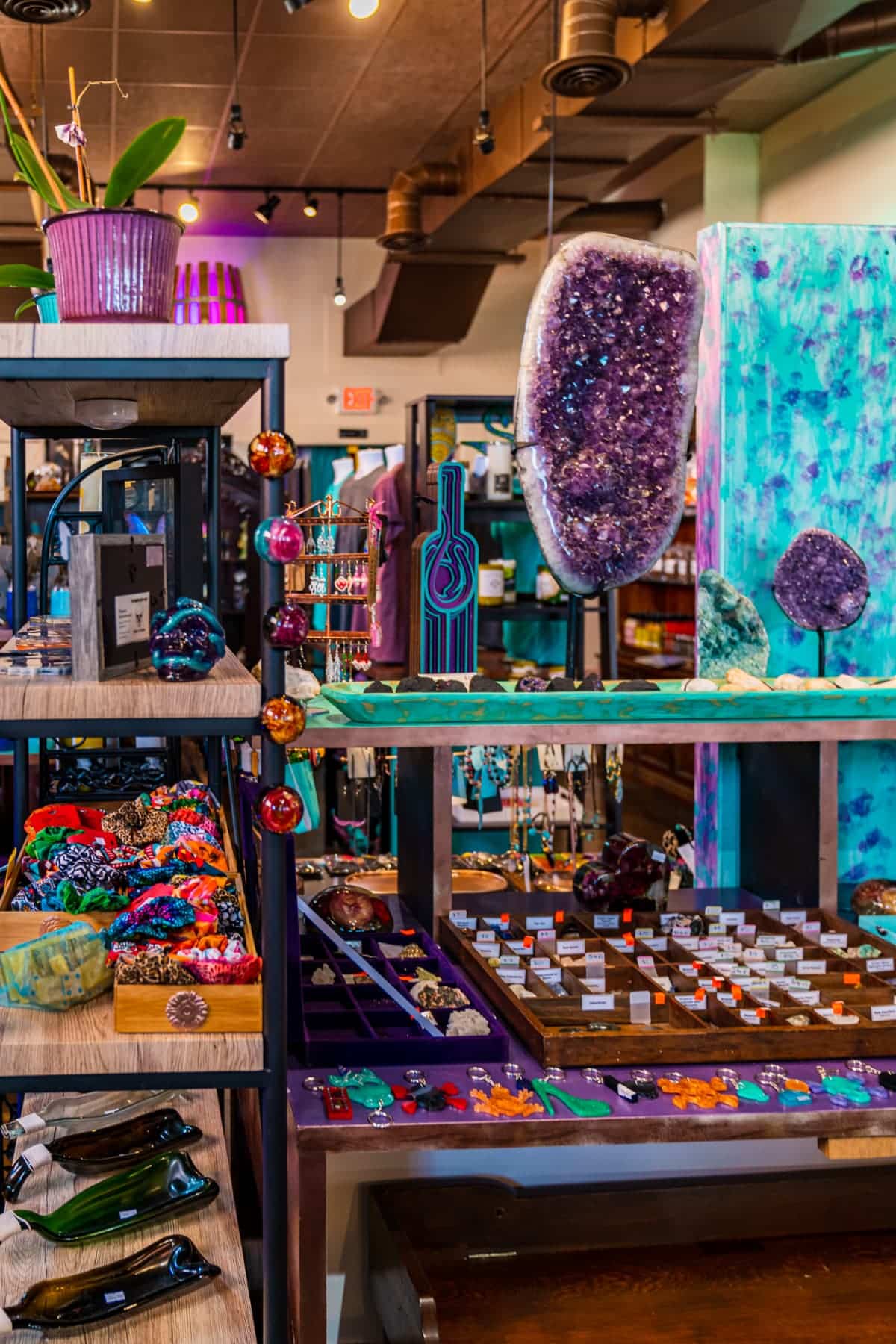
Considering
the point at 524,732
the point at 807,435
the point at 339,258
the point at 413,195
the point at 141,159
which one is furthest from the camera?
the point at 339,258

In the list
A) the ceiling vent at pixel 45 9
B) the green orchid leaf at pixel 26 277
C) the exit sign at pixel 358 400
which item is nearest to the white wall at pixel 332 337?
the exit sign at pixel 358 400

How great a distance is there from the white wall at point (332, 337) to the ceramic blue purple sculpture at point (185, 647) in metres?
9.04

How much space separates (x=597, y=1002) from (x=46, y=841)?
85cm

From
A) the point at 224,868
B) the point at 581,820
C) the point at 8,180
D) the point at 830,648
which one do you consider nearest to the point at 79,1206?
the point at 224,868

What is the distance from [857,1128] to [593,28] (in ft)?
13.1

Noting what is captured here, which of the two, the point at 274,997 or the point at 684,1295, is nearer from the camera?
the point at 274,997

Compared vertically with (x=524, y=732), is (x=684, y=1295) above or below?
below

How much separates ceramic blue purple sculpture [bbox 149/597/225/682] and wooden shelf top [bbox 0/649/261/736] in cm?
2

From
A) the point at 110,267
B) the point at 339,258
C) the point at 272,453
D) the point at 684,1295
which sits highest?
the point at 339,258

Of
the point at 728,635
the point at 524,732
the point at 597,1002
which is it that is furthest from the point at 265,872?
the point at 728,635

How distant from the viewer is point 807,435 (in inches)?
122

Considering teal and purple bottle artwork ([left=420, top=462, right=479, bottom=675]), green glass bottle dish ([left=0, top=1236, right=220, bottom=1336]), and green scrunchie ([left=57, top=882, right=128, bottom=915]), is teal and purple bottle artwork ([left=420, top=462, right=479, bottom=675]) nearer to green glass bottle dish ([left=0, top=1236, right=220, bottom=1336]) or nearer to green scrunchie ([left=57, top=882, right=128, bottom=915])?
green scrunchie ([left=57, top=882, right=128, bottom=915])

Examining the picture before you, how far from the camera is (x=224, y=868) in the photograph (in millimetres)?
1761

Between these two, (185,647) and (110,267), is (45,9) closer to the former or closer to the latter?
(110,267)
